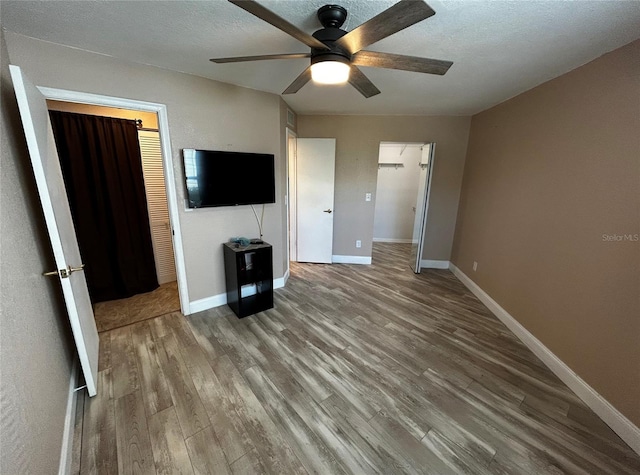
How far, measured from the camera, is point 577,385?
1824mm

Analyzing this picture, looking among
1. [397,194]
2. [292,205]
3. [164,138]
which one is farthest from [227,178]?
[397,194]

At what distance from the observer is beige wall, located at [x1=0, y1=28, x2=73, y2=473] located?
91 cm

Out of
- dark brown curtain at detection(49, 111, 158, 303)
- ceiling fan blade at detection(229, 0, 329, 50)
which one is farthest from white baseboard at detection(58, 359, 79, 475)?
ceiling fan blade at detection(229, 0, 329, 50)

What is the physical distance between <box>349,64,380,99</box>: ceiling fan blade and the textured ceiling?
0.28m

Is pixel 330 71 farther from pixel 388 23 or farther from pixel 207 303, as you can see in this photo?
pixel 207 303

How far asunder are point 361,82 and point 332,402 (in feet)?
7.12

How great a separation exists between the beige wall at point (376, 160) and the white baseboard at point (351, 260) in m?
0.36

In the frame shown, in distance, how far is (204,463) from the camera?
1324 millimetres

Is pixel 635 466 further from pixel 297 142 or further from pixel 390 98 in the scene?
pixel 297 142

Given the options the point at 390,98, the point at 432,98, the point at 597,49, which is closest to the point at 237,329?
the point at 390,98

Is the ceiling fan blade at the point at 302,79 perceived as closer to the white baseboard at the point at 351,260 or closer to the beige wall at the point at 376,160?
the beige wall at the point at 376,160

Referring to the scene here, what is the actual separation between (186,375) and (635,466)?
9.38 ft

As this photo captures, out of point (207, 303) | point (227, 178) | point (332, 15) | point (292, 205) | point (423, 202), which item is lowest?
point (207, 303)

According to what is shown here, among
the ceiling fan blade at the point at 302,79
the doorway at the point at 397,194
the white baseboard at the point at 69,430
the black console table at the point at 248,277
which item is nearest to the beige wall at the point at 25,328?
the white baseboard at the point at 69,430
